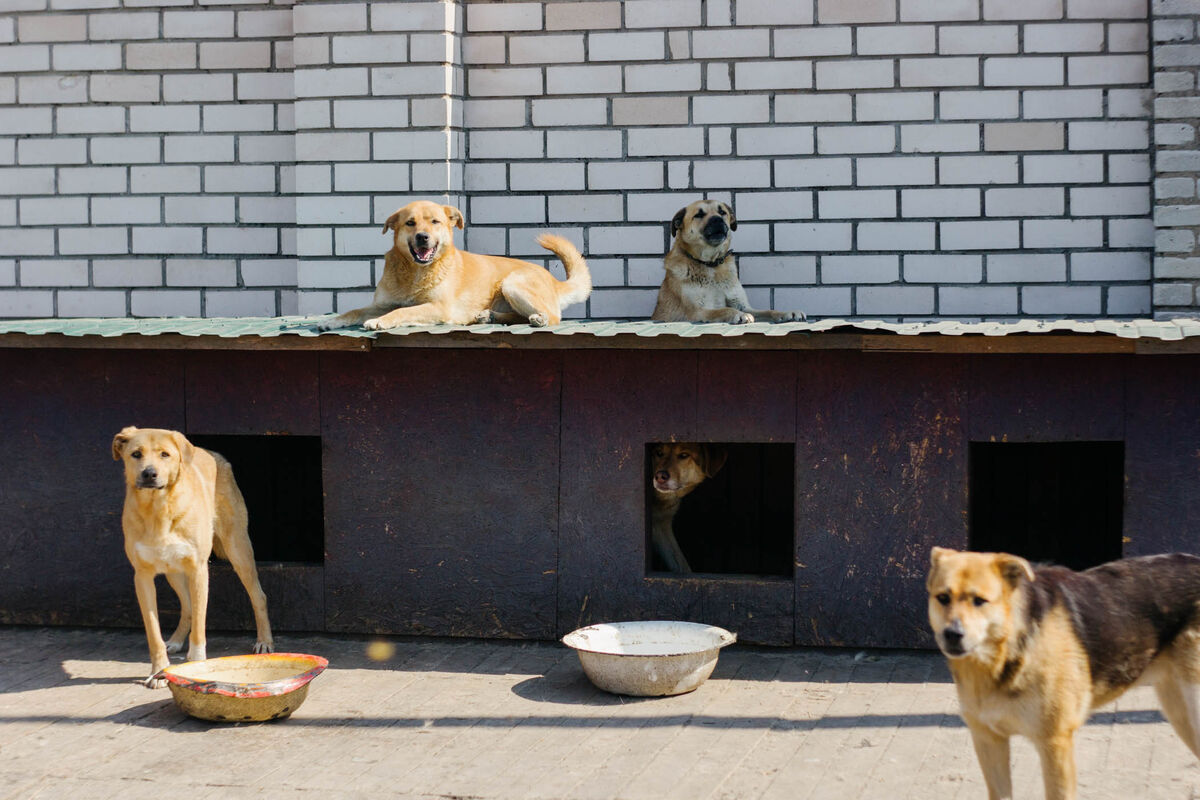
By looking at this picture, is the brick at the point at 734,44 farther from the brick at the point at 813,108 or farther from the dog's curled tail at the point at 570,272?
the dog's curled tail at the point at 570,272

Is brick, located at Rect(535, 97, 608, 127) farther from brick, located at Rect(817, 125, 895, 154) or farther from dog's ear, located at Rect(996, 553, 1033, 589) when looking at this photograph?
dog's ear, located at Rect(996, 553, 1033, 589)

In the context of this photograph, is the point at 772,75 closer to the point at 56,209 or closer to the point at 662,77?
the point at 662,77

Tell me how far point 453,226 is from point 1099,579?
5025 mm

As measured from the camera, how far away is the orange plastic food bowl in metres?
5.80

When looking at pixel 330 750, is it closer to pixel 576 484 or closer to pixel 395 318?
pixel 576 484

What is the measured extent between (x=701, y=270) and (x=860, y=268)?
4.15ft

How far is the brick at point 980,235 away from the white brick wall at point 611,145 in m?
0.02

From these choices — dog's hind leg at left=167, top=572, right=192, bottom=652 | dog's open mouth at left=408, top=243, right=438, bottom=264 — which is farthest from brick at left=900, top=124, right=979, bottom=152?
dog's hind leg at left=167, top=572, right=192, bottom=652

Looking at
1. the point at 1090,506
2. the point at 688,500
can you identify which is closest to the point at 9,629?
the point at 688,500

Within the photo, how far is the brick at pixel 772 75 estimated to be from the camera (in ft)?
30.4

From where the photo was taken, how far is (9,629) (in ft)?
25.4

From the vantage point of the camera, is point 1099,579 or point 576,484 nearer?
point 1099,579

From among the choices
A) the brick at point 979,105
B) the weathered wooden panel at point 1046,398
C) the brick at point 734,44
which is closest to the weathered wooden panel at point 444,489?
the weathered wooden panel at point 1046,398

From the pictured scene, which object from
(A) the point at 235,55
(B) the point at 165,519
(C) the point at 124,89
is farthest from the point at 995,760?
(C) the point at 124,89
